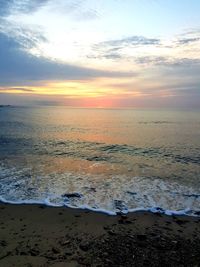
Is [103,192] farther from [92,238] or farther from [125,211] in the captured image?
[92,238]

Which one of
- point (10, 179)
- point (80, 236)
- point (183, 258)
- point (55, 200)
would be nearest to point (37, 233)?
point (80, 236)

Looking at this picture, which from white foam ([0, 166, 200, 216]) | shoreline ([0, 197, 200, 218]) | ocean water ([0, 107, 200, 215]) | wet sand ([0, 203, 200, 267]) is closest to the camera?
wet sand ([0, 203, 200, 267])

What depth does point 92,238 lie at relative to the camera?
8.46m

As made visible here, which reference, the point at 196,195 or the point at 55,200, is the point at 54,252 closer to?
the point at 55,200

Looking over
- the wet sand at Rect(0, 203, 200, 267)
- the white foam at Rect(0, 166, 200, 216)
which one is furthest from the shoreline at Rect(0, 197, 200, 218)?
the wet sand at Rect(0, 203, 200, 267)

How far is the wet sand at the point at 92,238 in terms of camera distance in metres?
7.18

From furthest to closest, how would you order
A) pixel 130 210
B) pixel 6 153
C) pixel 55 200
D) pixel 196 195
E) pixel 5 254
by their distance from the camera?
pixel 6 153 → pixel 196 195 → pixel 55 200 → pixel 130 210 → pixel 5 254

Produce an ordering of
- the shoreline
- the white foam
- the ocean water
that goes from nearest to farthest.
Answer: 1. the shoreline
2. the white foam
3. the ocean water

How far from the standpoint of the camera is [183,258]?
7.35 metres

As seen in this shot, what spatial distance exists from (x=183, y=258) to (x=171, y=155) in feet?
58.1

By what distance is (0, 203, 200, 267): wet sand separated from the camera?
718 cm

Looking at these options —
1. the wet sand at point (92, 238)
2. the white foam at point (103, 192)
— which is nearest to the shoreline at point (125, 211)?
the white foam at point (103, 192)

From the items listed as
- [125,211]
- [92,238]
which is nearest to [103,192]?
[125,211]

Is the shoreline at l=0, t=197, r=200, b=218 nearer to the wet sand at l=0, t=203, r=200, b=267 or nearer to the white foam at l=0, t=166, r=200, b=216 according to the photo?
the white foam at l=0, t=166, r=200, b=216
